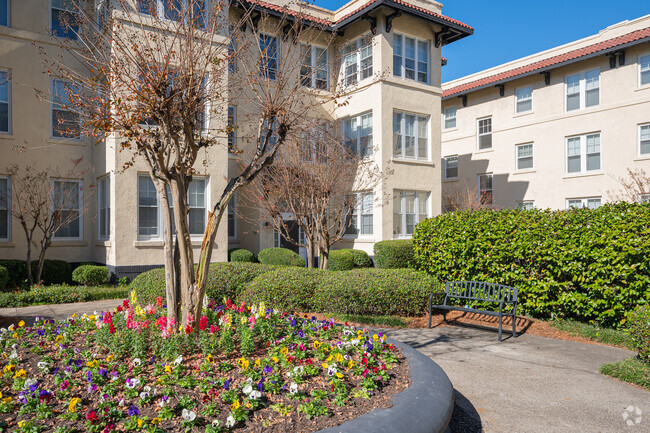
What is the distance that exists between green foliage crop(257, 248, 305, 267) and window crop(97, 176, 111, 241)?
470 cm

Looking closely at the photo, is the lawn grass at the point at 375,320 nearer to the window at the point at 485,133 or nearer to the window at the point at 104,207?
the window at the point at 104,207

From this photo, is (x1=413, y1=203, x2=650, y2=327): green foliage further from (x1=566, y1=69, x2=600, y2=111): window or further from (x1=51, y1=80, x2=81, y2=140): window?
(x1=566, y1=69, x2=600, y2=111): window

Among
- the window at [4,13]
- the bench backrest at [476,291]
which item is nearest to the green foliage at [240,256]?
the bench backrest at [476,291]

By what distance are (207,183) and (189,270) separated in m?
9.39

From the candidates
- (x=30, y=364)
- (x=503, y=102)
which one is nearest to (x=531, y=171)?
(x=503, y=102)

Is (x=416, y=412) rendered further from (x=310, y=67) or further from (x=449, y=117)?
(x=449, y=117)

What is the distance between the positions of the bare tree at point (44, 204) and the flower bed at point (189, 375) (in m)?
8.35

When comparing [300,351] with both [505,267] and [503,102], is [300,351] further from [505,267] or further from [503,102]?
[503,102]

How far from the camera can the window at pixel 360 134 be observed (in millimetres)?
17188

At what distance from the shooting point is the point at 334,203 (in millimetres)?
14273

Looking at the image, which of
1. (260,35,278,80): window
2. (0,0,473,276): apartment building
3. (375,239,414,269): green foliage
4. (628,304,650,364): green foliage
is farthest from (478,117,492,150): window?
(628,304,650,364): green foliage

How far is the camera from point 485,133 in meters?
24.9

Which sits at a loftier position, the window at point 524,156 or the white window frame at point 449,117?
the white window frame at point 449,117

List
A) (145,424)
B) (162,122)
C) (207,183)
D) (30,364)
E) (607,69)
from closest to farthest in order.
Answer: (145,424) → (30,364) → (162,122) → (207,183) → (607,69)
